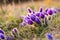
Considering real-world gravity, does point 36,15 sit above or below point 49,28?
above

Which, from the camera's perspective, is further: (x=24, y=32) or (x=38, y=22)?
(x=24, y=32)

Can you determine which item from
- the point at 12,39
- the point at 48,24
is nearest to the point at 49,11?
the point at 48,24

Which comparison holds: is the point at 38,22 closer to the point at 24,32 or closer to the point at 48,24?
the point at 48,24

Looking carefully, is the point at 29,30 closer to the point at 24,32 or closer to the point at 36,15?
the point at 24,32

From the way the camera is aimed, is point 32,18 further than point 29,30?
No

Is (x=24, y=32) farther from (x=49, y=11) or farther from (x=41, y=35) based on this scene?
(x=49, y=11)

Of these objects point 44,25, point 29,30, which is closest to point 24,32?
point 29,30

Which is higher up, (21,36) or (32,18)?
(32,18)

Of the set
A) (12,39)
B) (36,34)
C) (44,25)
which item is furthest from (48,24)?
(12,39)
